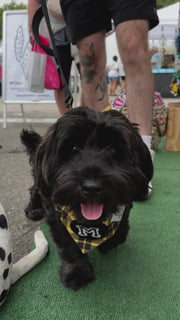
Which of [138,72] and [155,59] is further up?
[155,59]

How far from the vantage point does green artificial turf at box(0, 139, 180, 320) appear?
1.27 metres

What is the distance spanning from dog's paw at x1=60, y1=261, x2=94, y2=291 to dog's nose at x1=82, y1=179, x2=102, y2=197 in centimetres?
47

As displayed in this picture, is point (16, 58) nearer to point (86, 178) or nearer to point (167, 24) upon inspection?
point (86, 178)

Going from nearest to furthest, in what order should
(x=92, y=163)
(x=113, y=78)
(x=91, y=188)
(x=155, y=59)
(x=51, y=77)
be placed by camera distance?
(x=91, y=188) < (x=92, y=163) < (x=51, y=77) < (x=155, y=59) < (x=113, y=78)

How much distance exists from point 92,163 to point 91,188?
158 mm

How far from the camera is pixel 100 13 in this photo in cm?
256

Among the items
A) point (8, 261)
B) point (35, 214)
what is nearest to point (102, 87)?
point (35, 214)

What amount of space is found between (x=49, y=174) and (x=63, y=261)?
0.46 m

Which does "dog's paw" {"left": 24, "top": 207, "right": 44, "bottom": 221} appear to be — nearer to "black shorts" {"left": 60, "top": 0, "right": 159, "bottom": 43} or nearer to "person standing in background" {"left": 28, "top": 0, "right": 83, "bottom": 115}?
"person standing in background" {"left": 28, "top": 0, "right": 83, "bottom": 115}

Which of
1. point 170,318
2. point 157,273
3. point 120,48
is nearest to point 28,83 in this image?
point 120,48

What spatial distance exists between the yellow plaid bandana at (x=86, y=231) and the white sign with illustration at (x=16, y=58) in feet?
16.4

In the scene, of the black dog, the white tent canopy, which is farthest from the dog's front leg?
the white tent canopy

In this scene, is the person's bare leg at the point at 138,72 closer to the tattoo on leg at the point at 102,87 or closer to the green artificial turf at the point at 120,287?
the tattoo on leg at the point at 102,87

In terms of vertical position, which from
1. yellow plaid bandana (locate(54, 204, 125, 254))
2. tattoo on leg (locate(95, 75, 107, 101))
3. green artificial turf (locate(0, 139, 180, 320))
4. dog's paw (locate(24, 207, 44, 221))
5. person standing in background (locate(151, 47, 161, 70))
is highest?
person standing in background (locate(151, 47, 161, 70))
